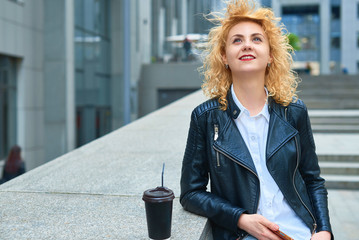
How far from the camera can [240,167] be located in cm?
227

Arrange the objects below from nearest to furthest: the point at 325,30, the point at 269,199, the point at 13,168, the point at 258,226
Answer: the point at 258,226, the point at 269,199, the point at 13,168, the point at 325,30

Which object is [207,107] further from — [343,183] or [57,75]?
[57,75]

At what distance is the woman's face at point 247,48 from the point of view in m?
2.35

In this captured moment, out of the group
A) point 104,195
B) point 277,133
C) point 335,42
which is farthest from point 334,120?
point 335,42

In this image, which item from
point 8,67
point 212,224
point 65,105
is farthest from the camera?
point 65,105

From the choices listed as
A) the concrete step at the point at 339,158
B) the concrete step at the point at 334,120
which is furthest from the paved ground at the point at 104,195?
the concrete step at the point at 334,120

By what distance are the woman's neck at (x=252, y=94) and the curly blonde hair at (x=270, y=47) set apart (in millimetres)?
77

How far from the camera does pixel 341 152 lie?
729cm

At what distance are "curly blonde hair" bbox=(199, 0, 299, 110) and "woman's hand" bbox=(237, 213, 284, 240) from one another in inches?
25.4

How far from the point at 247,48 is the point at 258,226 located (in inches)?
39.1

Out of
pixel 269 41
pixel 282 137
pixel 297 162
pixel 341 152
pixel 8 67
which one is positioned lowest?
pixel 341 152

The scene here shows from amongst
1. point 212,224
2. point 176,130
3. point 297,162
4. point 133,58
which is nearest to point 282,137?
point 297,162

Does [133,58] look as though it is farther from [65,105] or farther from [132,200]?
[132,200]

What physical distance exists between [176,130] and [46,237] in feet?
15.5
